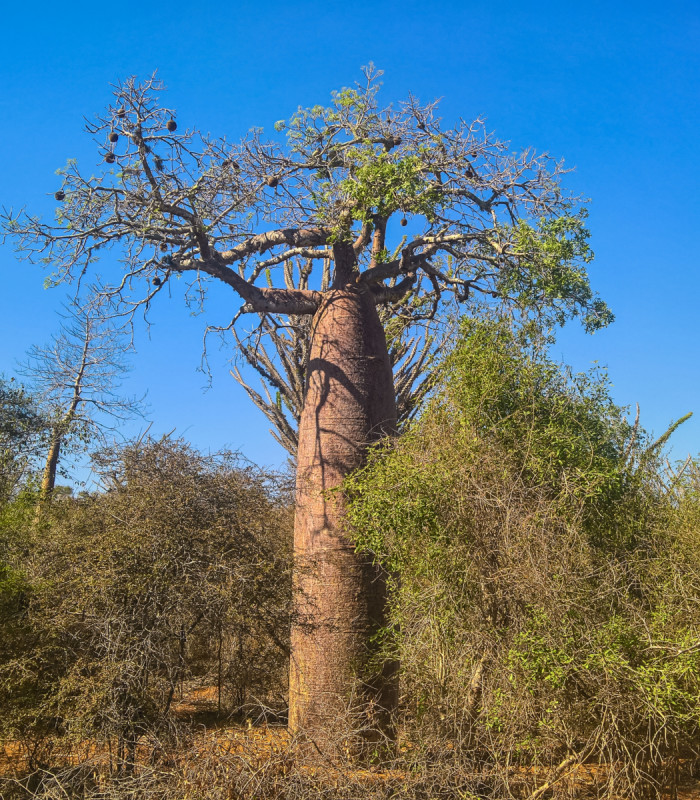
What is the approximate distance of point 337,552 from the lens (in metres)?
5.77

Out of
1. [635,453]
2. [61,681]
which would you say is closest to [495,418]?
[635,453]

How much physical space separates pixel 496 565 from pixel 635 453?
2.36m

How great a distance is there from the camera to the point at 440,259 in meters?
7.27

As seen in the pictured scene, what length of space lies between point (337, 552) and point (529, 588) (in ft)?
5.69

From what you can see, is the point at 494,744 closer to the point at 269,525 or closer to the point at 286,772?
the point at 286,772

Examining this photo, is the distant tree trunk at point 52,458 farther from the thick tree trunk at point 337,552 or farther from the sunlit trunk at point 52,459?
the thick tree trunk at point 337,552

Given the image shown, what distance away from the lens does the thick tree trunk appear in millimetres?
5590

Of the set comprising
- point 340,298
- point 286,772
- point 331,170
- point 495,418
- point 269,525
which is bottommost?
point 286,772

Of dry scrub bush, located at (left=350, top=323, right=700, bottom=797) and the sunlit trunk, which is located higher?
the sunlit trunk

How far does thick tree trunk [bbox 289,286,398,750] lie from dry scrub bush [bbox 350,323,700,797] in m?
0.24

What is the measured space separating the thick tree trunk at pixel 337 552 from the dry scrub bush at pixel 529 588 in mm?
235

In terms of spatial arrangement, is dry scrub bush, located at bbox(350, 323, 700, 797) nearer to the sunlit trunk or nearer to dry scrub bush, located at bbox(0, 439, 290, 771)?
dry scrub bush, located at bbox(0, 439, 290, 771)

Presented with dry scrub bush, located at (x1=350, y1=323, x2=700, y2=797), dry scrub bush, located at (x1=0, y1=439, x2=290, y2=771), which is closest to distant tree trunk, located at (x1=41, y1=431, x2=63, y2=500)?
dry scrub bush, located at (x1=0, y1=439, x2=290, y2=771)

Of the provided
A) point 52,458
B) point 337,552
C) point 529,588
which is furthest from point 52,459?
point 529,588
